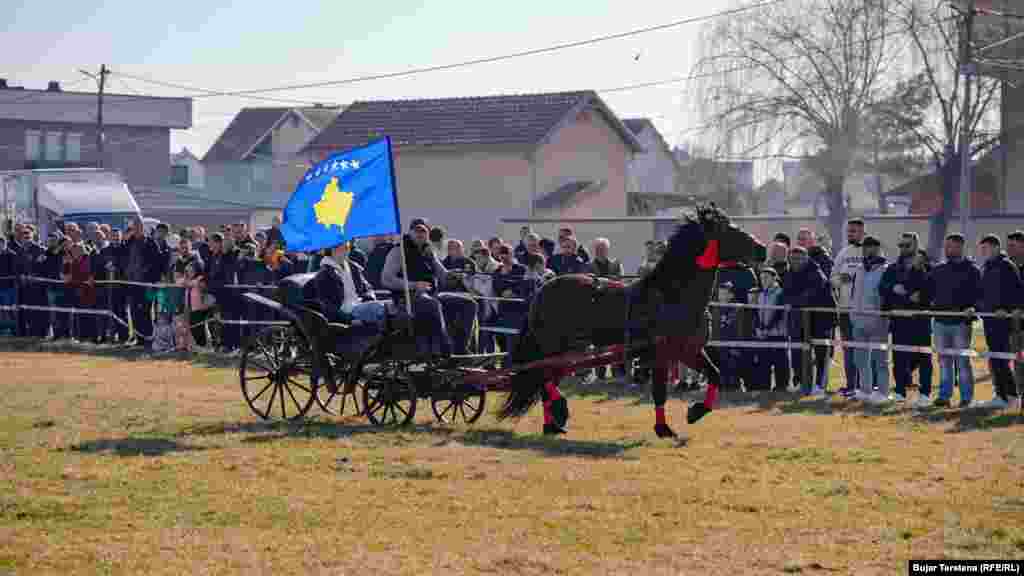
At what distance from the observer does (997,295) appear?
1602 cm

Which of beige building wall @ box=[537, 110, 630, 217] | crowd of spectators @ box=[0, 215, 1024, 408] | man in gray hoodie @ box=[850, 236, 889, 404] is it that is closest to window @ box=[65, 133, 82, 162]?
beige building wall @ box=[537, 110, 630, 217]

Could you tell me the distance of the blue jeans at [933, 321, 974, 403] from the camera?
16.2 meters

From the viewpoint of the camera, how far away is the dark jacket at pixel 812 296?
1792cm

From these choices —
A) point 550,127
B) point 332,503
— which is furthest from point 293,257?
point 550,127

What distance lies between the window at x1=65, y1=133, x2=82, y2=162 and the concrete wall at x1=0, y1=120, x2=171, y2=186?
17 centimetres

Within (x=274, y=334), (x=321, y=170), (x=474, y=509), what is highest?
(x=321, y=170)

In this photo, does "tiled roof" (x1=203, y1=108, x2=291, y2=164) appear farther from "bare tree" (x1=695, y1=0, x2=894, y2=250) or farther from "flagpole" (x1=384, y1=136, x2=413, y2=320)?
"flagpole" (x1=384, y1=136, x2=413, y2=320)

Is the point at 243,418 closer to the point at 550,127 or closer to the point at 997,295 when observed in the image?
the point at 997,295

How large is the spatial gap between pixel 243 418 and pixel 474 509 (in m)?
5.81

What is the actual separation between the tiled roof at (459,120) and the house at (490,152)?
33 millimetres

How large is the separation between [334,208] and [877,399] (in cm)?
637

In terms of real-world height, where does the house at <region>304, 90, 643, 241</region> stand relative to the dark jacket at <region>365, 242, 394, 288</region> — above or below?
above

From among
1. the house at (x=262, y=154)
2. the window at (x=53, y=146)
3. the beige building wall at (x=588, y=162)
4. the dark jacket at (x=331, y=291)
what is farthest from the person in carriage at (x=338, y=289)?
the window at (x=53, y=146)

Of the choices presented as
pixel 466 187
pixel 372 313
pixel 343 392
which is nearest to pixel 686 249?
pixel 372 313
